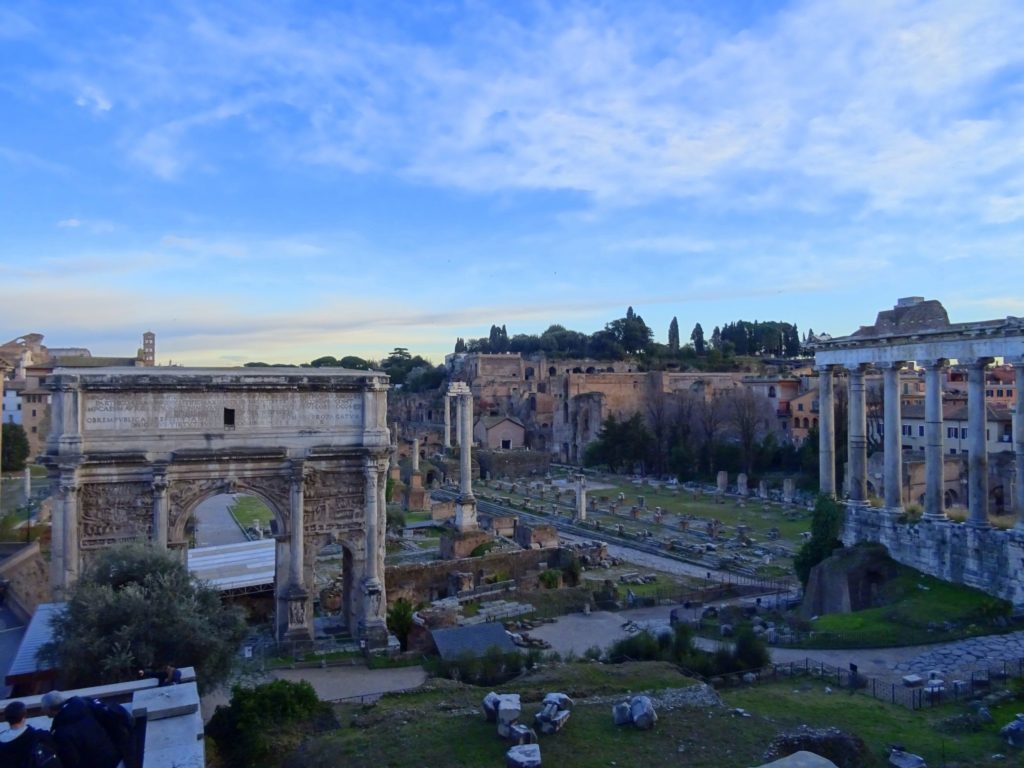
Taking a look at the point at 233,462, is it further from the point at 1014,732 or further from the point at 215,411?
the point at 1014,732

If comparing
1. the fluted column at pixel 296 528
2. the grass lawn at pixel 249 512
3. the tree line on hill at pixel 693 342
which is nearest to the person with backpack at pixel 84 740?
the fluted column at pixel 296 528

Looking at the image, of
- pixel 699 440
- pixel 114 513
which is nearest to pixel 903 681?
pixel 114 513

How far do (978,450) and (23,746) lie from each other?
17.0 metres

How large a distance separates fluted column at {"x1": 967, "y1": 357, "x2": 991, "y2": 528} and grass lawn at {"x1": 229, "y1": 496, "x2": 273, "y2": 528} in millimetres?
26375

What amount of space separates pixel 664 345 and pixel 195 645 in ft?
263

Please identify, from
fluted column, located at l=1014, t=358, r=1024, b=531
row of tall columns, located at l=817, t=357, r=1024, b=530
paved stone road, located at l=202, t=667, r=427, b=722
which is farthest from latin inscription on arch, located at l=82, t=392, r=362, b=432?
fluted column, located at l=1014, t=358, r=1024, b=531

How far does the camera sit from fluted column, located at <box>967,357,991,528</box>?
15.9 metres

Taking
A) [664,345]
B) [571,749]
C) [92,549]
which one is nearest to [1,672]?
[92,549]

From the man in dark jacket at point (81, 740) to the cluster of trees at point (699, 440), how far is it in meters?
39.5

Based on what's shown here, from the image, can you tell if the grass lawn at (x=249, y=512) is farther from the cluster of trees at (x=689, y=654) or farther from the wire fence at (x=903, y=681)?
the wire fence at (x=903, y=681)

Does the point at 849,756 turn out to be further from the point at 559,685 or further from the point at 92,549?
the point at 92,549

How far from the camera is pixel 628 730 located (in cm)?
893

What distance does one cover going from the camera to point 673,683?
11227 millimetres

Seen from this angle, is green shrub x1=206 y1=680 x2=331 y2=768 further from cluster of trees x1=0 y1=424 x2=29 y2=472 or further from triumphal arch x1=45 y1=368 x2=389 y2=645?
cluster of trees x1=0 y1=424 x2=29 y2=472
